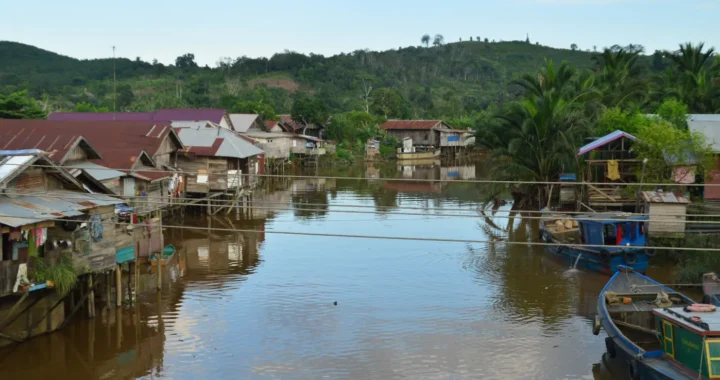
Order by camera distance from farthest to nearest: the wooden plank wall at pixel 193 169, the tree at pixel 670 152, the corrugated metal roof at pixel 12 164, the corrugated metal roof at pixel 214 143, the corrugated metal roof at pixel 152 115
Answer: the corrugated metal roof at pixel 152 115 → the corrugated metal roof at pixel 214 143 → the wooden plank wall at pixel 193 169 → the tree at pixel 670 152 → the corrugated metal roof at pixel 12 164

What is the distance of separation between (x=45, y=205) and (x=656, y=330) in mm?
13685

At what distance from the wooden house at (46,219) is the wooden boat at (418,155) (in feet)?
174

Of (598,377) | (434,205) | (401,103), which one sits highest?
(401,103)

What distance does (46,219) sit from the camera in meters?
15.9

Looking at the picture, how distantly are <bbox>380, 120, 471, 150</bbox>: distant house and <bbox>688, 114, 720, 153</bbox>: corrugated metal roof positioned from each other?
4457 cm

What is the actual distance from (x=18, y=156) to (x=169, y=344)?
5659 millimetres

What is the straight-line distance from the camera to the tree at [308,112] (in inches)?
2763

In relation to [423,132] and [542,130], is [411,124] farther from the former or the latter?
[542,130]

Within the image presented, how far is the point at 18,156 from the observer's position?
1725cm

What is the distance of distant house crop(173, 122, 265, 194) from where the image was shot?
36.6m

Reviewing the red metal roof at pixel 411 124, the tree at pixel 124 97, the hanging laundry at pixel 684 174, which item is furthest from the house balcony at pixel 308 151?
the hanging laundry at pixel 684 174

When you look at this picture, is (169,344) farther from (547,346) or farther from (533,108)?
(533,108)

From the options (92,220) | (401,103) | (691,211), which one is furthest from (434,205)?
(401,103)

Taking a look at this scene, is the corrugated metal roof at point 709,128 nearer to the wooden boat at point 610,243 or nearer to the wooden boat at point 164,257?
the wooden boat at point 610,243
